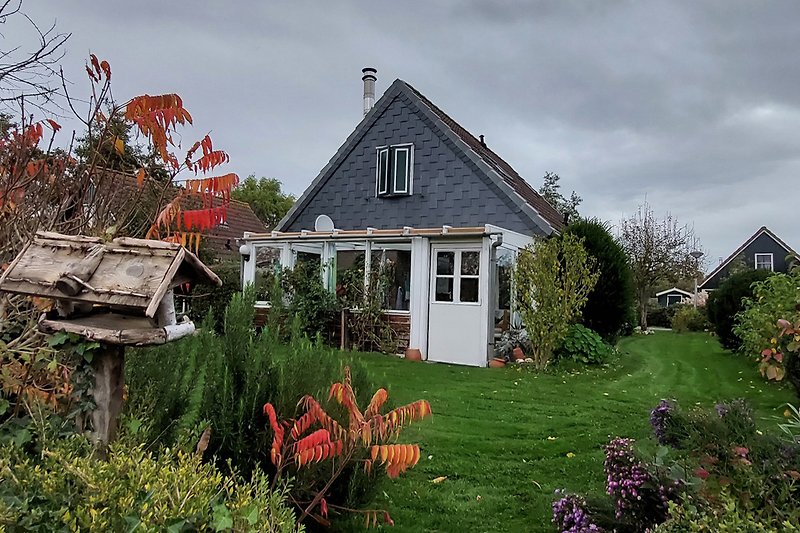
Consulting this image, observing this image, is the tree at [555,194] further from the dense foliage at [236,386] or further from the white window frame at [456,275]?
the dense foliage at [236,386]

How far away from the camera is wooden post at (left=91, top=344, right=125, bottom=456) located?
7.58ft

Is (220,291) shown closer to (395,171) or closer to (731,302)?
(395,171)

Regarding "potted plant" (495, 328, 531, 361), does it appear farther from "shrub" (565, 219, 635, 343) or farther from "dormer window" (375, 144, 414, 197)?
"dormer window" (375, 144, 414, 197)

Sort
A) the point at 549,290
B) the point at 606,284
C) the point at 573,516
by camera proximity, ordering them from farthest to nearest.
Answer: the point at 606,284
the point at 549,290
the point at 573,516

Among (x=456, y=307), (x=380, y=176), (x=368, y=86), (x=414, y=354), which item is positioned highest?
(x=368, y=86)

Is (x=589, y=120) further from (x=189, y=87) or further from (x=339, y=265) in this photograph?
(x=189, y=87)

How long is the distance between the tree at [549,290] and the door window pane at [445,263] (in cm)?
142

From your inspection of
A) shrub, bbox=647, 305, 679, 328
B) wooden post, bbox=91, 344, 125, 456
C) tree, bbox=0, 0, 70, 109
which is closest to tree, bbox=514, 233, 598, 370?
tree, bbox=0, 0, 70, 109

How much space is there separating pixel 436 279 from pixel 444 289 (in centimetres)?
27

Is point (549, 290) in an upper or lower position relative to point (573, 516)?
upper

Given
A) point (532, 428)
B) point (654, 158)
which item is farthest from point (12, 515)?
point (654, 158)

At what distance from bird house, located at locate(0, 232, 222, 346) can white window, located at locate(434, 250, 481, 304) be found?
8.71 meters

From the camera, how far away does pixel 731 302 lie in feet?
42.8

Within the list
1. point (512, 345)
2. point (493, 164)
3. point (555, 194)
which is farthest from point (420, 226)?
point (555, 194)
